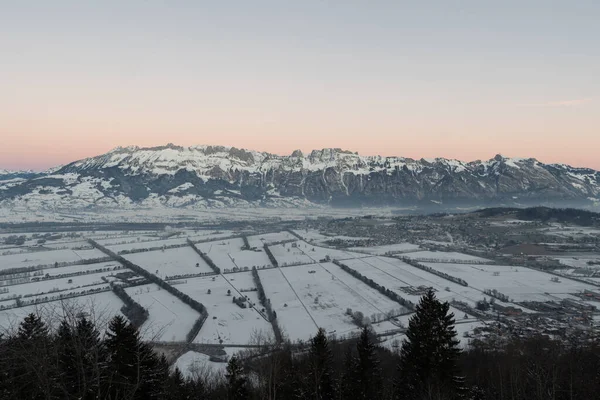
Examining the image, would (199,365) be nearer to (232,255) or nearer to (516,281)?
(516,281)

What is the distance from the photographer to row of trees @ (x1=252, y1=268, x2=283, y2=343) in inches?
1521

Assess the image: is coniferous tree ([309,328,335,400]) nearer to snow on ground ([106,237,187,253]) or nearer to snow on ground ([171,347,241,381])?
snow on ground ([171,347,241,381])

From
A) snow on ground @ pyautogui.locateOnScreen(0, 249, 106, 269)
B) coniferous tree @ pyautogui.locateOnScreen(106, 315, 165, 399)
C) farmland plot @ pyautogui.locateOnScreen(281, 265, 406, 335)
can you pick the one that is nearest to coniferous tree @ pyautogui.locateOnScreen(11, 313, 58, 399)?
coniferous tree @ pyautogui.locateOnScreen(106, 315, 165, 399)

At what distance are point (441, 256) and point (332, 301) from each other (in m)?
39.7

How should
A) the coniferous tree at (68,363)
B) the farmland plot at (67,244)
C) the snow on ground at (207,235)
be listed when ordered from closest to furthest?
the coniferous tree at (68,363), the farmland plot at (67,244), the snow on ground at (207,235)

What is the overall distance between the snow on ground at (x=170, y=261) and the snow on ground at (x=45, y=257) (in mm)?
8993

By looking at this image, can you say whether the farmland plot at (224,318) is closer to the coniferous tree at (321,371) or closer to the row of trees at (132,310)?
the row of trees at (132,310)

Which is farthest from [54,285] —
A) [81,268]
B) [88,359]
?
[88,359]

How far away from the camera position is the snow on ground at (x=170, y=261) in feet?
230

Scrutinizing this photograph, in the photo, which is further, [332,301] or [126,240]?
[126,240]

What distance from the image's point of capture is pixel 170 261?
259ft

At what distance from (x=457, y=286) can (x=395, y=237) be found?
176ft

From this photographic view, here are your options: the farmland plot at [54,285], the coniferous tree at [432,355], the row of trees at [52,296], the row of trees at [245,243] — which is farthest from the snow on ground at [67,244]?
the coniferous tree at [432,355]

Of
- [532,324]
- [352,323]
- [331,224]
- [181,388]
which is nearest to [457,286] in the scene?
[532,324]
